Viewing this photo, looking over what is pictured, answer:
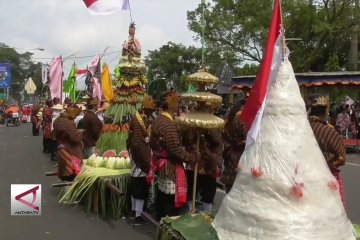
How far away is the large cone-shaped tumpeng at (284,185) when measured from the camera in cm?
366

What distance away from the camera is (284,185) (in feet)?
12.1

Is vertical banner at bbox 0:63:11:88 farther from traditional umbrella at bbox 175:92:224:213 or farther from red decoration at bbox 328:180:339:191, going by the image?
red decoration at bbox 328:180:339:191

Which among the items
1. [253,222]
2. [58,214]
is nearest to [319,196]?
[253,222]

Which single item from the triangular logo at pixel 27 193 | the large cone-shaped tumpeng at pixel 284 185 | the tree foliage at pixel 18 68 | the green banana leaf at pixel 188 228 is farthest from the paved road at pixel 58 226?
the tree foliage at pixel 18 68

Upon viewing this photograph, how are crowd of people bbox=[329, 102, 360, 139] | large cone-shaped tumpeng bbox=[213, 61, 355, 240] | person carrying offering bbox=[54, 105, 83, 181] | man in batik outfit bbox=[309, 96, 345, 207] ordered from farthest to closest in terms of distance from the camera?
crowd of people bbox=[329, 102, 360, 139], person carrying offering bbox=[54, 105, 83, 181], man in batik outfit bbox=[309, 96, 345, 207], large cone-shaped tumpeng bbox=[213, 61, 355, 240]

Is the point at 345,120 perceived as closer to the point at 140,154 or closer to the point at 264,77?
the point at 140,154

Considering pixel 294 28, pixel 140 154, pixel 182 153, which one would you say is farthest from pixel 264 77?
pixel 294 28

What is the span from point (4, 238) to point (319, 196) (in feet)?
13.9

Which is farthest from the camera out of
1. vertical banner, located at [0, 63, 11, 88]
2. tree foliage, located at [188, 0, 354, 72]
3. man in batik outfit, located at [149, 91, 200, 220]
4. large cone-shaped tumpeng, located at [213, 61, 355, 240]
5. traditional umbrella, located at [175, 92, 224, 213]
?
vertical banner, located at [0, 63, 11, 88]

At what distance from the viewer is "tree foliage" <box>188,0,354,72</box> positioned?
27203 millimetres

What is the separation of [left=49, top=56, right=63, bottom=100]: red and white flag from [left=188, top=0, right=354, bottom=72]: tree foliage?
13.6 metres

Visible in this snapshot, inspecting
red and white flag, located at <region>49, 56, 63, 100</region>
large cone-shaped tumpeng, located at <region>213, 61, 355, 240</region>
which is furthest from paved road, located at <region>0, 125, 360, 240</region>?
red and white flag, located at <region>49, 56, 63, 100</region>

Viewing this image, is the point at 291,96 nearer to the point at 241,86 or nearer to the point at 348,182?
the point at 348,182

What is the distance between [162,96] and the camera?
19.6ft
